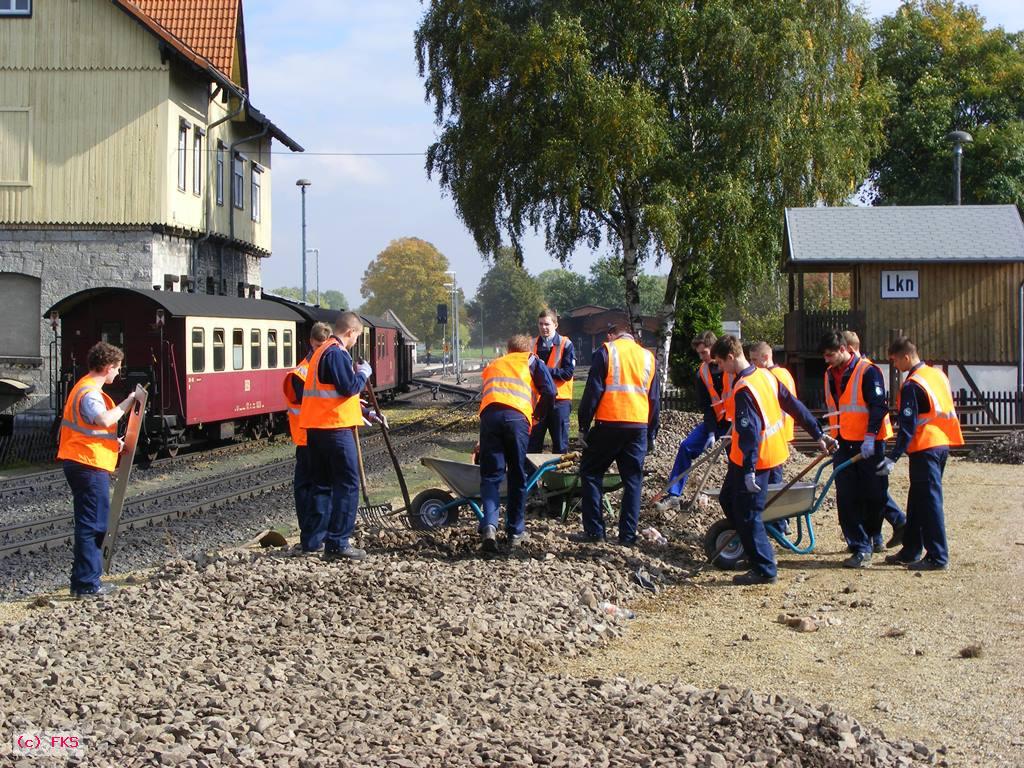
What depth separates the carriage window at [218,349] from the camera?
67.6 feet

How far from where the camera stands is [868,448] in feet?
30.8

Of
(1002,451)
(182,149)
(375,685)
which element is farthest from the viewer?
(182,149)

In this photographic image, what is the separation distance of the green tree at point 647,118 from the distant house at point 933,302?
1838mm

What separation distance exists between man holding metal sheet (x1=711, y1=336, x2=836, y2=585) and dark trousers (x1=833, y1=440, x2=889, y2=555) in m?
1.10

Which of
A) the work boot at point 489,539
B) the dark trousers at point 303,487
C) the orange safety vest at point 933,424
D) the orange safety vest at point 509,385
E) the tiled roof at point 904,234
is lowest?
the work boot at point 489,539

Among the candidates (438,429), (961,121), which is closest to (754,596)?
(438,429)

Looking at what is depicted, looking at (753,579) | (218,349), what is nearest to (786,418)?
(753,579)

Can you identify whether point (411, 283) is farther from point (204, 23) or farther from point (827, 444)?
point (827, 444)

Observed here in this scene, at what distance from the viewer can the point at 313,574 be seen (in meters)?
8.21

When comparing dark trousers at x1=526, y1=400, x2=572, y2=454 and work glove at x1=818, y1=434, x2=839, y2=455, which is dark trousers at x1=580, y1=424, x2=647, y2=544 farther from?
dark trousers at x1=526, y1=400, x2=572, y2=454

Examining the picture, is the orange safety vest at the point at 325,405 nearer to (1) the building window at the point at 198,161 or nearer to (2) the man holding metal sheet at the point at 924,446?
(2) the man holding metal sheet at the point at 924,446

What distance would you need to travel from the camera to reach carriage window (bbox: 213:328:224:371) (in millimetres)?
20594

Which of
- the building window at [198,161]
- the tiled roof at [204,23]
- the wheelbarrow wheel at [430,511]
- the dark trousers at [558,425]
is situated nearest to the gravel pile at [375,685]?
the wheelbarrow wheel at [430,511]

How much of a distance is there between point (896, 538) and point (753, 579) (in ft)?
7.02
